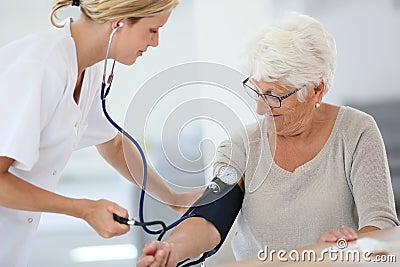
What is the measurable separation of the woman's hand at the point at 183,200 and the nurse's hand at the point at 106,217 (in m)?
0.30

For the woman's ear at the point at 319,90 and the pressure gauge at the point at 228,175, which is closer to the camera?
the pressure gauge at the point at 228,175

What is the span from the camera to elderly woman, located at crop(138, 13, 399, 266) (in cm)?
179

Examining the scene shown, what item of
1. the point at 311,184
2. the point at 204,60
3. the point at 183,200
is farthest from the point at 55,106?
the point at 204,60

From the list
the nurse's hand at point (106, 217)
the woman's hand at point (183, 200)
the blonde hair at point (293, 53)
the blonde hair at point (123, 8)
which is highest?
the blonde hair at point (123, 8)

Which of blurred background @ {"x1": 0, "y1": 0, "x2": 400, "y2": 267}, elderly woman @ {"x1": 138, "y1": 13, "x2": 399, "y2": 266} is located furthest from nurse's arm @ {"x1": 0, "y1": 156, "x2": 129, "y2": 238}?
blurred background @ {"x1": 0, "y1": 0, "x2": 400, "y2": 267}

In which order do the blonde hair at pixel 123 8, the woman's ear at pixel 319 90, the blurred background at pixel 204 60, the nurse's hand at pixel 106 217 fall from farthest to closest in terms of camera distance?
the blurred background at pixel 204 60 → the woman's ear at pixel 319 90 → the blonde hair at pixel 123 8 → the nurse's hand at pixel 106 217

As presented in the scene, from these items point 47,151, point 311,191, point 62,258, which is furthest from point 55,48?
point 62,258

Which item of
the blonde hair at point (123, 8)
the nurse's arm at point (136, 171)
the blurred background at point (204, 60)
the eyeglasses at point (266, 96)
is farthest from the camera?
the blurred background at point (204, 60)

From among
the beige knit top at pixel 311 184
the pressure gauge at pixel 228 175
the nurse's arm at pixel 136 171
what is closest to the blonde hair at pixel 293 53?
the beige knit top at pixel 311 184

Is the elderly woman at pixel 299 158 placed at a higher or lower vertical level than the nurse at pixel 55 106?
lower

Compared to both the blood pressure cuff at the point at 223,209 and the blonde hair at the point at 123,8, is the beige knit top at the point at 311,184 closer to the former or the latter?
the blood pressure cuff at the point at 223,209

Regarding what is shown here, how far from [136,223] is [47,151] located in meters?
0.38

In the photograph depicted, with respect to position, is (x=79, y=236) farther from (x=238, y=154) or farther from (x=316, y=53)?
(x=316, y=53)

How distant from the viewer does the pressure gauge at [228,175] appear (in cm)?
174
